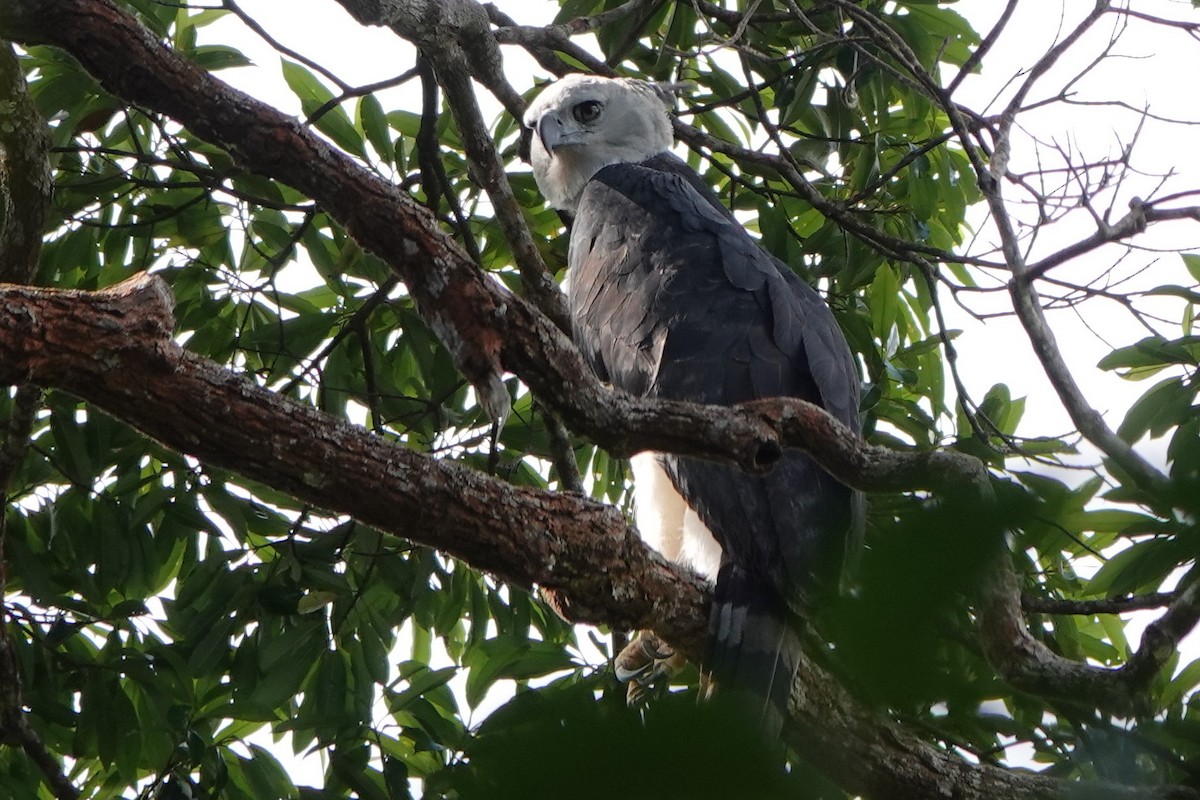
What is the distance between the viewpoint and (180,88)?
7.30 feet

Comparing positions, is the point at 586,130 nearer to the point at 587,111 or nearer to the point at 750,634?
the point at 587,111

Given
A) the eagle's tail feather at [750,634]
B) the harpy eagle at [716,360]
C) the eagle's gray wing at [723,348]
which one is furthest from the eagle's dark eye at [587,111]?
the eagle's tail feather at [750,634]

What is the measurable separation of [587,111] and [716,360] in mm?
1871

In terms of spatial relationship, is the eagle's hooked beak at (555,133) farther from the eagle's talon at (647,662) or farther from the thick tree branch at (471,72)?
the eagle's talon at (647,662)

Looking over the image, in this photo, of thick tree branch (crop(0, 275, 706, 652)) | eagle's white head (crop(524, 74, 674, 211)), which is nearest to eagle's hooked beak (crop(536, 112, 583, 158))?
eagle's white head (crop(524, 74, 674, 211))

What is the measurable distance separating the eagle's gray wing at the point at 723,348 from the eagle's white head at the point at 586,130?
0.59 m

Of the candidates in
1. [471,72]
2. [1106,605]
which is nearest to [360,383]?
[471,72]

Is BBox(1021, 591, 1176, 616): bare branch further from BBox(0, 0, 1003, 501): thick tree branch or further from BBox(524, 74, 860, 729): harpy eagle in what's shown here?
BBox(524, 74, 860, 729): harpy eagle

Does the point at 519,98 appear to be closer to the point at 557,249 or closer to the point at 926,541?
the point at 557,249

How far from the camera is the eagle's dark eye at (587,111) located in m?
4.78

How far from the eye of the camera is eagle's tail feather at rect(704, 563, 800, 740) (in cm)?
239

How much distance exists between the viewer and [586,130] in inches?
189

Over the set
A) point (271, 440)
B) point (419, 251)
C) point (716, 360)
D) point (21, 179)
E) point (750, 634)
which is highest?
point (716, 360)

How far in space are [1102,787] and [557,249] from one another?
3.87 m
